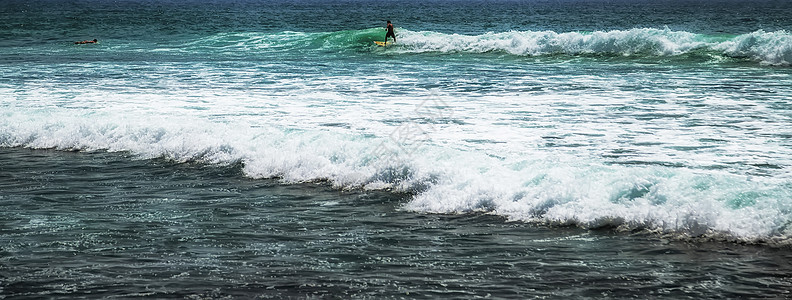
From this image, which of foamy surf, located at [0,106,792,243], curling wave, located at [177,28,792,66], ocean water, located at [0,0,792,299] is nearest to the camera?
ocean water, located at [0,0,792,299]

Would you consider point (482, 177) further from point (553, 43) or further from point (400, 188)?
point (553, 43)

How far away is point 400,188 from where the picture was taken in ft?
36.6

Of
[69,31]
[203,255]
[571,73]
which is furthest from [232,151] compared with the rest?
[69,31]

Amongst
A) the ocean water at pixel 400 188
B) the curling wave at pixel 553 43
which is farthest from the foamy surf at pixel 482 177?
the curling wave at pixel 553 43

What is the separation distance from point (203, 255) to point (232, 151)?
5.50 meters

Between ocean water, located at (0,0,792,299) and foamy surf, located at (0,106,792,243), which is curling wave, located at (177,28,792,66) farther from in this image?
foamy surf, located at (0,106,792,243)

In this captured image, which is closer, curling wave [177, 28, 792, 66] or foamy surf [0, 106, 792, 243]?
foamy surf [0, 106, 792, 243]

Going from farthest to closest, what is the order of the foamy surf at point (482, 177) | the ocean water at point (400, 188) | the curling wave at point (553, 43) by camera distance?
the curling wave at point (553, 43), the foamy surf at point (482, 177), the ocean water at point (400, 188)

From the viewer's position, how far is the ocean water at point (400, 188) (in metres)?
7.41

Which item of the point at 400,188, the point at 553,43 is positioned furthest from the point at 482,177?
the point at 553,43

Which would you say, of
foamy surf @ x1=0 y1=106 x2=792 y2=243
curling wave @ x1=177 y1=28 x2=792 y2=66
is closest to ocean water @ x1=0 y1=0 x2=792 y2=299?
foamy surf @ x1=0 y1=106 x2=792 y2=243

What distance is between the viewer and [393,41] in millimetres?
40750

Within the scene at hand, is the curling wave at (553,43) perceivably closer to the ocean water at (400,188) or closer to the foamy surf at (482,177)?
the ocean water at (400,188)

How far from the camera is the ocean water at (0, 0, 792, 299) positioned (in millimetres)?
7410
